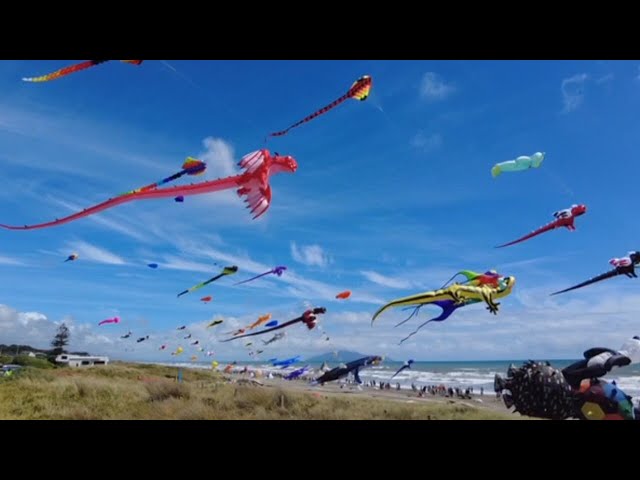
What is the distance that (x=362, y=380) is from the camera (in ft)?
19.8

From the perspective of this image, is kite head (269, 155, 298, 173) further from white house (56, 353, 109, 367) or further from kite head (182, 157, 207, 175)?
white house (56, 353, 109, 367)

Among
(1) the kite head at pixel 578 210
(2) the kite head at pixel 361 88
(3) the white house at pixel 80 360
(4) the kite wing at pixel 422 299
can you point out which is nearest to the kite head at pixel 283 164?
(2) the kite head at pixel 361 88

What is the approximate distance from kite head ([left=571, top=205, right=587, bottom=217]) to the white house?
804cm

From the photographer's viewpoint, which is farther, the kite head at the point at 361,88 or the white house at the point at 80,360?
the white house at the point at 80,360

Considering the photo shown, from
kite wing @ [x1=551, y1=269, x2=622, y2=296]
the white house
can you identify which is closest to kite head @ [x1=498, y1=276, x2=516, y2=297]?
kite wing @ [x1=551, y1=269, x2=622, y2=296]

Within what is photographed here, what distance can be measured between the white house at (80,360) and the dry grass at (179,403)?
1693mm

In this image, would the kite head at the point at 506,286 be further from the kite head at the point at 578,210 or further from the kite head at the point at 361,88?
the kite head at the point at 361,88

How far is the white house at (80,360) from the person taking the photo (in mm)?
7520

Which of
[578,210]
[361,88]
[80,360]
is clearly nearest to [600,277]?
[578,210]

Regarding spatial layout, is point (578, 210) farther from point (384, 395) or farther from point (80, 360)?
point (80, 360)

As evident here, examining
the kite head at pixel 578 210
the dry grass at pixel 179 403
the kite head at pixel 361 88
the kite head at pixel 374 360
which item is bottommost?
the dry grass at pixel 179 403
